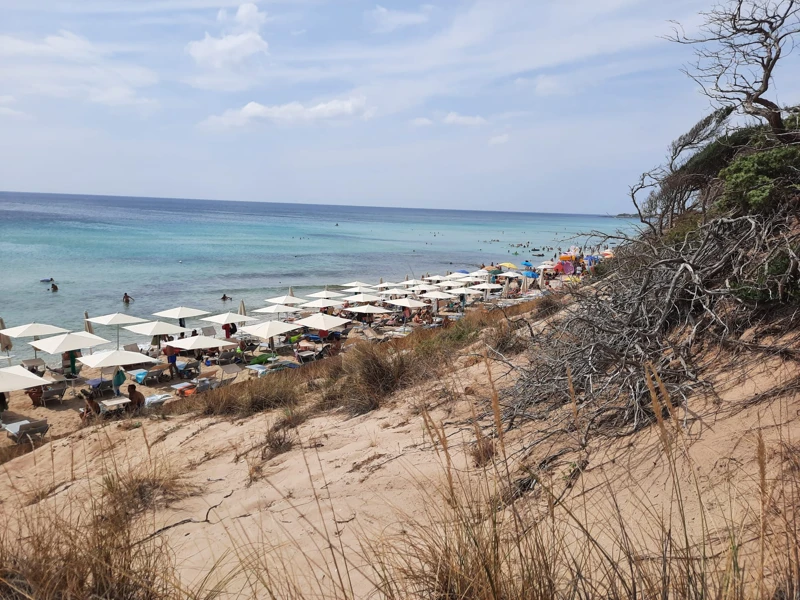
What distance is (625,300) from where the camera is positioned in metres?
4.64

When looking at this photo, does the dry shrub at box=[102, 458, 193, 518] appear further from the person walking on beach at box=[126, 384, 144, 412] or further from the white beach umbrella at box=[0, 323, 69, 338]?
the white beach umbrella at box=[0, 323, 69, 338]

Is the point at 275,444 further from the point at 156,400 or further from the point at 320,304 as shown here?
the point at 320,304

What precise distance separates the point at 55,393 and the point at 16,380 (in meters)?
2.43

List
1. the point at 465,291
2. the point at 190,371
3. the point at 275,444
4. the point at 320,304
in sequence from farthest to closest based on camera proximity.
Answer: the point at 465,291, the point at 320,304, the point at 190,371, the point at 275,444

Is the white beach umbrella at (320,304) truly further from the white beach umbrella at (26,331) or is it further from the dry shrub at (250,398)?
the dry shrub at (250,398)

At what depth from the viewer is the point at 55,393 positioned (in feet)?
38.4

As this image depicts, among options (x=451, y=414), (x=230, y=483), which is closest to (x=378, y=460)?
(x=451, y=414)

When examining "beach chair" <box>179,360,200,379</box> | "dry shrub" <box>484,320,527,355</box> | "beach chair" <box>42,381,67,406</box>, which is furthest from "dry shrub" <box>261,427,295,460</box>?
"beach chair" <box>179,360,200,379</box>

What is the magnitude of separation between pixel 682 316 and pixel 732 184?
1339mm

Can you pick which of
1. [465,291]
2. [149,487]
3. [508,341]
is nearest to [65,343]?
[149,487]

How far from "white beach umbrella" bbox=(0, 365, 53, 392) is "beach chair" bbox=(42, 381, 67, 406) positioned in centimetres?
185

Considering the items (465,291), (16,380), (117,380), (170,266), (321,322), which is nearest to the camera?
(16,380)

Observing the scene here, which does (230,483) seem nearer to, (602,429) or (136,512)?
(136,512)

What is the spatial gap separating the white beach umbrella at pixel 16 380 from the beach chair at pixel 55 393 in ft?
6.07
